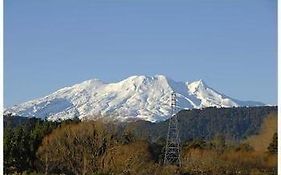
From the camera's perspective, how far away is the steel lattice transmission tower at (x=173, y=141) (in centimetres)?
384

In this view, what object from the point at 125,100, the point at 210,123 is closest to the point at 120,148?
the point at 125,100

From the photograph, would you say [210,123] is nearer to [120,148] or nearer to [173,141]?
[173,141]

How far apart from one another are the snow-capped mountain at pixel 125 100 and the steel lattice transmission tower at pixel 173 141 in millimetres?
44

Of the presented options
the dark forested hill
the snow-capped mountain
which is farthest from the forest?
the snow-capped mountain

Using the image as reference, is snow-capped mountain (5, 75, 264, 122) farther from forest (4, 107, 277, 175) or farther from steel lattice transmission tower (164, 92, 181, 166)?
forest (4, 107, 277, 175)

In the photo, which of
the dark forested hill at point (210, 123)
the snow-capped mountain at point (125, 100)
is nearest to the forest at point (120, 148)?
the dark forested hill at point (210, 123)

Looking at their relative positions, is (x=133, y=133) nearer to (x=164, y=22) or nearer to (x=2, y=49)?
(x=164, y=22)

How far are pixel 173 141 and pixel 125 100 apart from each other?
894 millimetres

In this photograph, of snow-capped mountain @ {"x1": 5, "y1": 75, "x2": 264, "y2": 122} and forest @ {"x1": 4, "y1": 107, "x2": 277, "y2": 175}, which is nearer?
snow-capped mountain @ {"x1": 5, "y1": 75, "x2": 264, "y2": 122}

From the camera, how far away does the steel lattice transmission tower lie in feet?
12.6

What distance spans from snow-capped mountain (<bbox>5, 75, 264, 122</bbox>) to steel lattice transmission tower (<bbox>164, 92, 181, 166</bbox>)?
44 mm

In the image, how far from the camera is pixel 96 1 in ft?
9.10

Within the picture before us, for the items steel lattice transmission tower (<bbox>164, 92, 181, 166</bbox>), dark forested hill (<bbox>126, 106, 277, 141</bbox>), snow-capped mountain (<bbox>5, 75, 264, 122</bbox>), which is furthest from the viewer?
dark forested hill (<bbox>126, 106, 277, 141</bbox>)

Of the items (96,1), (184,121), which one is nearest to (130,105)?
(184,121)
